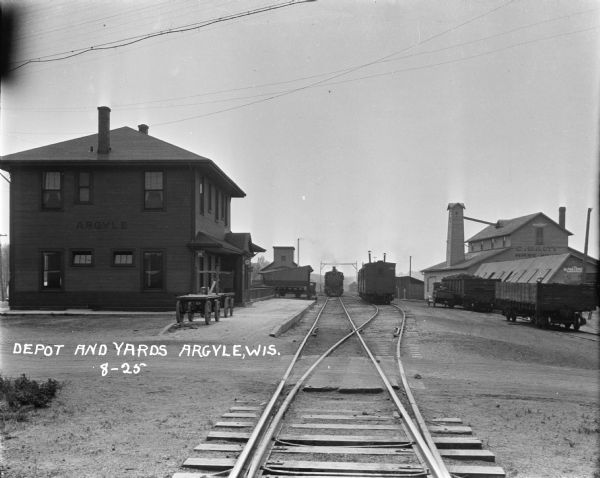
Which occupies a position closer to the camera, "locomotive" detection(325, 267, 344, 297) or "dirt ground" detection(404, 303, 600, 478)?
"dirt ground" detection(404, 303, 600, 478)

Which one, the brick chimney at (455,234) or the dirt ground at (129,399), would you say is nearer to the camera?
the dirt ground at (129,399)

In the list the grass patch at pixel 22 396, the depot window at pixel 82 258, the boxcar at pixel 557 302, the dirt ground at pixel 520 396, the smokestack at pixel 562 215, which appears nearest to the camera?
the dirt ground at pixel 520 396

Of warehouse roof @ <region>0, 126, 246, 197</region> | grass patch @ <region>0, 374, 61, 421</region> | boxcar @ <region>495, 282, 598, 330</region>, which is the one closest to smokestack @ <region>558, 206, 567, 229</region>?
boxcar @ <region>495, 282, 598, 330</region>

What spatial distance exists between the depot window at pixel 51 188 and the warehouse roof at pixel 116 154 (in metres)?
0.65

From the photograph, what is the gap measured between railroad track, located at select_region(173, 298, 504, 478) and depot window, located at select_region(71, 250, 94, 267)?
55.4ft

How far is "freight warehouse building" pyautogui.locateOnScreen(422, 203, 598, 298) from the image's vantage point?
36.2 m

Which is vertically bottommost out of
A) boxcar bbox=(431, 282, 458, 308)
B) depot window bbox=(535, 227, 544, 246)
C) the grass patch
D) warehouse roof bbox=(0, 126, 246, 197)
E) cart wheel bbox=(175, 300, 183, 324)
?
boxcar bbox=(431, 282, 458, 308)

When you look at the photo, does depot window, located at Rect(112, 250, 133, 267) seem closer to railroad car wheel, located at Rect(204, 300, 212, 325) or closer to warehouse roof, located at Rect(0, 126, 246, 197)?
warehouse roof, located at Rect(0, 126, 246, 197)

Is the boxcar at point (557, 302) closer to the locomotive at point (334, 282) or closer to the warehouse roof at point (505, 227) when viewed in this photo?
the warehouse roof at point (505, 227)

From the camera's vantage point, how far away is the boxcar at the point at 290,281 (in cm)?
5188

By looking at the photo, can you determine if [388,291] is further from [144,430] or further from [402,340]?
[144,430]

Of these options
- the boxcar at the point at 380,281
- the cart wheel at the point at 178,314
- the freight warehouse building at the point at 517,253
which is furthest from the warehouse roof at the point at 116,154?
the freight warehouse building at the point at 517,253

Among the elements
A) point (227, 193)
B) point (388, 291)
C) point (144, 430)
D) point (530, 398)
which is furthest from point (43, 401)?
point (388, 291)

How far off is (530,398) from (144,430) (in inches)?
226
